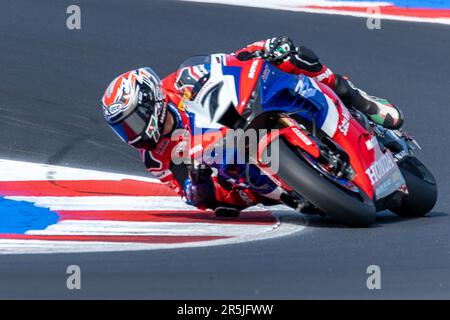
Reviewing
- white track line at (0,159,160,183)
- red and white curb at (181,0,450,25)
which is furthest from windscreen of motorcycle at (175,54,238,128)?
red and white curb at (181,0,450,25)

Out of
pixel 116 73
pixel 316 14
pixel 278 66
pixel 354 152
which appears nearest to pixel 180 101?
pixel 278 66

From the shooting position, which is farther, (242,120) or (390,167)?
(390,167)

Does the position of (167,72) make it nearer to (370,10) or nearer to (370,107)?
(370,10)

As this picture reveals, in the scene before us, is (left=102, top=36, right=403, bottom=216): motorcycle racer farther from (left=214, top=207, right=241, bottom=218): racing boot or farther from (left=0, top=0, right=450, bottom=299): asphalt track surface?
(left=0, top=0, right=450, bottom=299): asphalt track surface

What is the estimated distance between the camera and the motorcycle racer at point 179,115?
7.64 meters

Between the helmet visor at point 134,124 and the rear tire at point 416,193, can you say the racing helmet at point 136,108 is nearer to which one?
the helmet visor at point 134,124

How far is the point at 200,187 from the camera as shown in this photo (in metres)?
7.75

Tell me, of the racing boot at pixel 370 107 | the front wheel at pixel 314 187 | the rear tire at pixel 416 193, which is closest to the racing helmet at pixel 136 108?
the front wheel at pixel 314 187

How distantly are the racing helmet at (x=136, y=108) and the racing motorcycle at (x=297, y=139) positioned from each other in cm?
22
